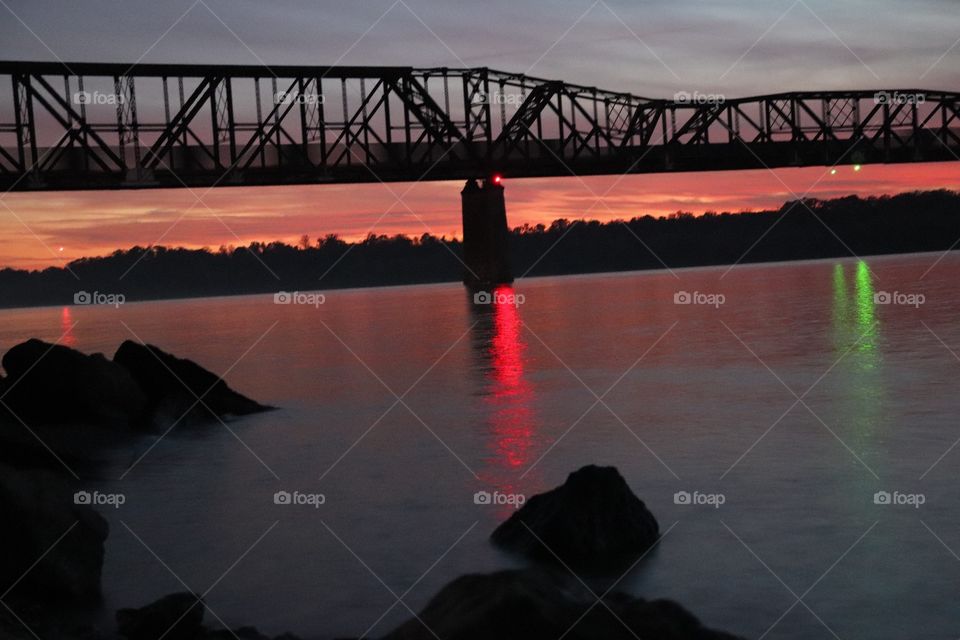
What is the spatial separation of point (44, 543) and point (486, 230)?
108 m

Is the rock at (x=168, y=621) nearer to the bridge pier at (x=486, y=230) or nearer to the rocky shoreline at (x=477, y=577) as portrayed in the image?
A: the rocky shoreline at (x=477, y=577)

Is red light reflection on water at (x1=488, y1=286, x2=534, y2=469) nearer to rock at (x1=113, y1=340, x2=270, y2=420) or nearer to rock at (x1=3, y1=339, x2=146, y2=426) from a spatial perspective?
rock at (x1=113, y1=340, x2=270, y2=420)

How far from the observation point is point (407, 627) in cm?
912

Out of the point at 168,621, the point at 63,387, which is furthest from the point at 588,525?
the point at 63,387

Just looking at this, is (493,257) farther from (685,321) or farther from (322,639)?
(322,639)

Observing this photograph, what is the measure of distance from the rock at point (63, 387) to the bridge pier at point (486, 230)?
91.5 meters

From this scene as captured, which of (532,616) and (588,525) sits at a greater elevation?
(588,525)

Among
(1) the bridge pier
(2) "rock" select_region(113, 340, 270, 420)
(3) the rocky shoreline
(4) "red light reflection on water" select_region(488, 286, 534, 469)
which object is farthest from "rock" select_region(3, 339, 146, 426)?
(1) the bridge pier

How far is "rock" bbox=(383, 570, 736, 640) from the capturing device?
335 inches

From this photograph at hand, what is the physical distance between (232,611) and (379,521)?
12.4 feet

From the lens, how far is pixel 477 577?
920 cm

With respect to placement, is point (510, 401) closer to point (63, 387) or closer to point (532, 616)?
point (63, 387)

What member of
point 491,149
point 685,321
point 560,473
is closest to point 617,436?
point 560,473

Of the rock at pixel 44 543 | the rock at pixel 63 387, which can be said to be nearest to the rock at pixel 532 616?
the rock at pixel 44 543
